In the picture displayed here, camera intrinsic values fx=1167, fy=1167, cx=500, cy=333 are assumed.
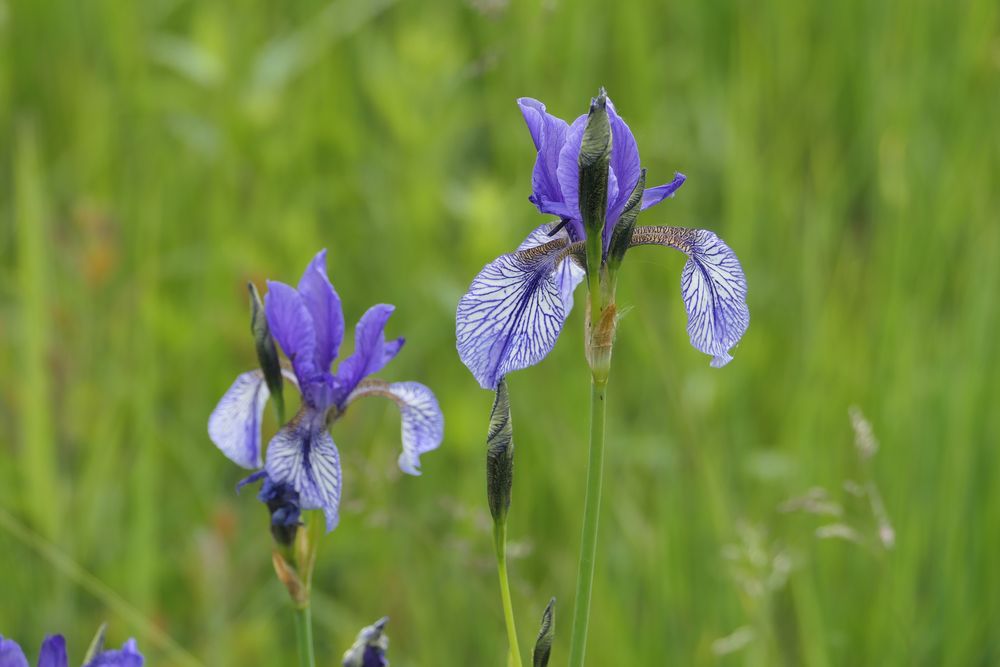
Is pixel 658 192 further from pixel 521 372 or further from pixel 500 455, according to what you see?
pixel 521 372

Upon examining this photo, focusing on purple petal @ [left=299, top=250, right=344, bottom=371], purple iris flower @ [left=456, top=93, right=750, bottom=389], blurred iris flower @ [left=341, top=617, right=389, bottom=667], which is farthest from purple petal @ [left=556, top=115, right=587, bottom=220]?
blurred iris flower @ [left=341, top=617, right=389, bottom=667]

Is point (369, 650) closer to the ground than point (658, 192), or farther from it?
closer to the ground

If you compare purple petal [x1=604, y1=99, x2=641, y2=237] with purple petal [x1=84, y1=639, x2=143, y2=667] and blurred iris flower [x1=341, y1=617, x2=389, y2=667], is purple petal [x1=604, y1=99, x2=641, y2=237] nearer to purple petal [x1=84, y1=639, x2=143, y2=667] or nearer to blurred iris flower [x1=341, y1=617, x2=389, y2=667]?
blurred iris flower [x1=341, y1=617, x2=389, y2=667]

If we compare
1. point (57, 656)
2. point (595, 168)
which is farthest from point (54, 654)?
point (595, 168)

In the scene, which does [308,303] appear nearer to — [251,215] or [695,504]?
[695,504]

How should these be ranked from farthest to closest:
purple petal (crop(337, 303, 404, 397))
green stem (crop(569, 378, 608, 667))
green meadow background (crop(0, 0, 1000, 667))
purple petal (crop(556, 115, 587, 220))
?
green meadow background (crop(0, 0, 1000, 667)), purple petal (crop(337, 303, 404, 397)), purple petal (crop(556, 115, 587, 220)), green stem (crop(569, 378, 608, 667))

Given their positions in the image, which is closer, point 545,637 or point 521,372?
point 545,637

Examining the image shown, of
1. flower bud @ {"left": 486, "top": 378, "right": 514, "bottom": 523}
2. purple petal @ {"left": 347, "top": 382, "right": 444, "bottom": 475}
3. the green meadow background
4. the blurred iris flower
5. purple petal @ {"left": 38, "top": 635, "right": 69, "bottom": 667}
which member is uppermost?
the green meadow background
